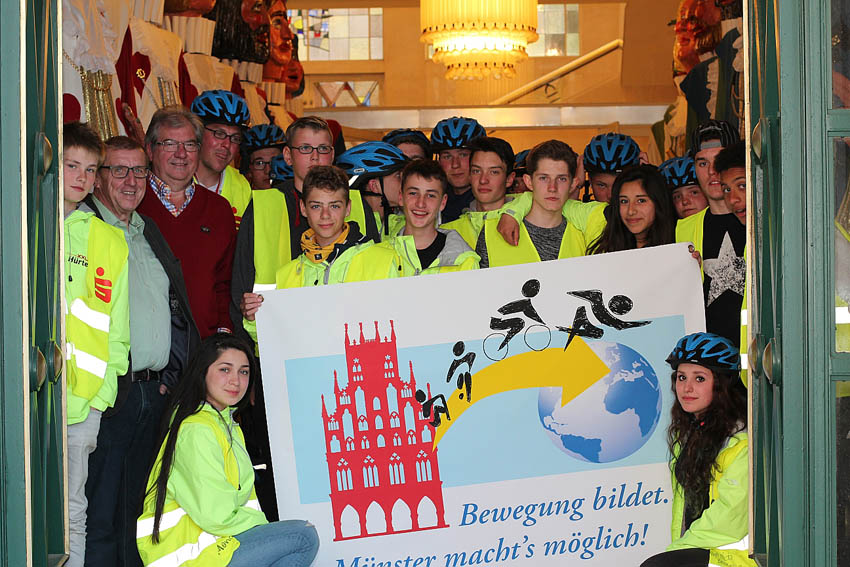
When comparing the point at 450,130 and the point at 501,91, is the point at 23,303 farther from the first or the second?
the point at 501,91

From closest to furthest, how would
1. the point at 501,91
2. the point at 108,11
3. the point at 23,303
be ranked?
the point at 23,303
the point at 108,11
the point at 501,91

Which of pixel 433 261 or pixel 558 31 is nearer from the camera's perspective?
pixel 433 261

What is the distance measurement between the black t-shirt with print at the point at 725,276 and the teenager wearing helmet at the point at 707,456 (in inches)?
12.7

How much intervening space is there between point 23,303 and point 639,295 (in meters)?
2.32

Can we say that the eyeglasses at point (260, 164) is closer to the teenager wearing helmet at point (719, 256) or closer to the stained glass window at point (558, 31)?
the teenager wearing helmet at point (719, 256)

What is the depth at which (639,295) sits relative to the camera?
13.8 ft

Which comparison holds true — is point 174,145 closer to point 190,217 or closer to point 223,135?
point 190,217

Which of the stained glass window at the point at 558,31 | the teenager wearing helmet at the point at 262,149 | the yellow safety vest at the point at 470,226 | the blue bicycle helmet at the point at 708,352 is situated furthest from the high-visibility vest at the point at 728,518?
the stained glass window at the point at 558,31

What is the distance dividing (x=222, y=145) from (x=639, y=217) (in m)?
1.76

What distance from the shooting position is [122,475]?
13.3ft

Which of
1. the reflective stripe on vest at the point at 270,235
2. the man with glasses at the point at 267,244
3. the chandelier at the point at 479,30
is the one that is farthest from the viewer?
the chandelier at the point at 479,30

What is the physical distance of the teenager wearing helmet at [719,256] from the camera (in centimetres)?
429

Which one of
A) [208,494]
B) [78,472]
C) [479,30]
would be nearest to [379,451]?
[208,494]

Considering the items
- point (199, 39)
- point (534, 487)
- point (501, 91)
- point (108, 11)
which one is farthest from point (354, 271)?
point (501, 91)
